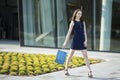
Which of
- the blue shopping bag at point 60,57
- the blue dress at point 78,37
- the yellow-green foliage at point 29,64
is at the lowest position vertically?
the yellow-green foliage at point 29,64

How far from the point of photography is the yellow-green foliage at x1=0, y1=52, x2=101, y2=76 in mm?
12226

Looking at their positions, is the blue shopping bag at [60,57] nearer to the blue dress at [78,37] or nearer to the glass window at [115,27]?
the blue dress at [78,37]

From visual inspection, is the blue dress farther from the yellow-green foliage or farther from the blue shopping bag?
the yellow-green foliage

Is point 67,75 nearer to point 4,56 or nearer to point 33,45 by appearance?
point 4,56

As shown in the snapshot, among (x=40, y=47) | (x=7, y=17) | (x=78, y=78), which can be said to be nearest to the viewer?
(x=78, y=78)

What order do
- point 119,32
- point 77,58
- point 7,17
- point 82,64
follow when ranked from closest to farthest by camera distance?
point 82,64 → point 77,58 → point 119,32 → point 7,17

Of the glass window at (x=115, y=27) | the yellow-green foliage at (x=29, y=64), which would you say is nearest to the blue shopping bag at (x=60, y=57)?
the yellow-green foliage at (x=29, y=64)

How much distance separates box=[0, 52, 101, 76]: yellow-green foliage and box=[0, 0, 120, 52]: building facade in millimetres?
2806

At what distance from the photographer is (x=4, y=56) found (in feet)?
52.3

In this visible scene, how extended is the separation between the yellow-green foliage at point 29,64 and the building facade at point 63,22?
2.81m

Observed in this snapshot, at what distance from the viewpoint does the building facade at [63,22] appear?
1730 centimetres

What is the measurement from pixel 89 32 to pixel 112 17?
Answer: 139cm

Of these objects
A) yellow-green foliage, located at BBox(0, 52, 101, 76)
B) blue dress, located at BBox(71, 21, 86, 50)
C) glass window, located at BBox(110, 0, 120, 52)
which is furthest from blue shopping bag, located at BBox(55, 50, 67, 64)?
glass window, located at BBox(110, 0, 120, 52)

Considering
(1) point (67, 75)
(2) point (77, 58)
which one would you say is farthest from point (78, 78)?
(2) point (77, 58)
